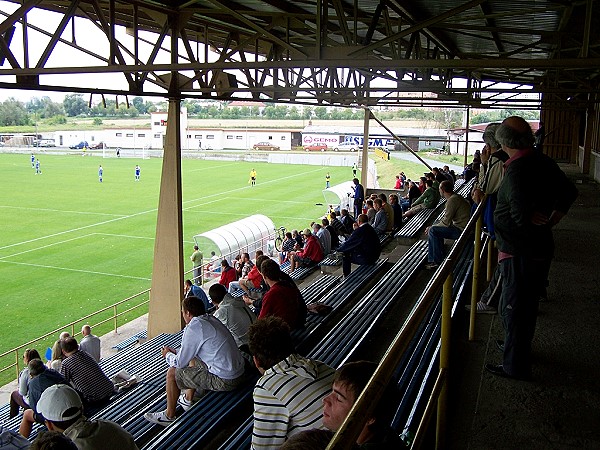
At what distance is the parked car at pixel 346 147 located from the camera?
84000 millimetres

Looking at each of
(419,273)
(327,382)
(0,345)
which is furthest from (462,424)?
(0,345)

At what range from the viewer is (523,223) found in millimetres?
3186

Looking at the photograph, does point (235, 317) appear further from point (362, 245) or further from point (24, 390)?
point (362, 245)

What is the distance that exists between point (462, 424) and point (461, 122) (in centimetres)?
7959

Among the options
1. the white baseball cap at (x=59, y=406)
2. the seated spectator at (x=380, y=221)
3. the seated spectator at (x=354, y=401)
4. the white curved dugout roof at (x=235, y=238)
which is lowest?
the white curved dugout roof at (x=235, y=238)

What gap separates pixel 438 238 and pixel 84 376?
4.83m

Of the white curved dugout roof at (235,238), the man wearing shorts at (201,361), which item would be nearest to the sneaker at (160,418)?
the man wearing shorts at (201,361)

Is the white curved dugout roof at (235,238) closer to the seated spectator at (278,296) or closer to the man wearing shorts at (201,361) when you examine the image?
the seated spectator at (278,296)

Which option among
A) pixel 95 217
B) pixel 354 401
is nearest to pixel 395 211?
pixel 354 401

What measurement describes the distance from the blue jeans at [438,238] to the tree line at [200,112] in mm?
72379

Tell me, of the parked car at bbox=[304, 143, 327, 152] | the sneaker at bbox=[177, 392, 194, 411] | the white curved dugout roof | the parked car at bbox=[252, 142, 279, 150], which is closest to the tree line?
the parked car at bbox=[304, 143, 327, 152]

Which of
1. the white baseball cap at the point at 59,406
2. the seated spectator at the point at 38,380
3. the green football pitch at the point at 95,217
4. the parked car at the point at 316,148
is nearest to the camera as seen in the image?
the white baseball cap at the point at 59,406

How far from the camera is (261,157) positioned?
3073 inches

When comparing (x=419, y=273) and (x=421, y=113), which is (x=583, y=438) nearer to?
(x=419, y=273)
